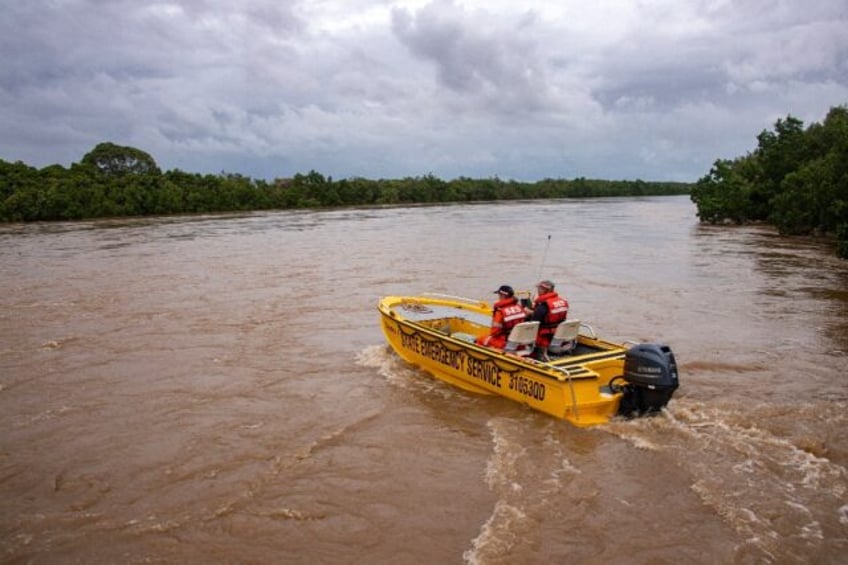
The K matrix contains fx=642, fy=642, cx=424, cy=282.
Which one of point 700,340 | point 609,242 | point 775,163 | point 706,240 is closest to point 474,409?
point 700,340

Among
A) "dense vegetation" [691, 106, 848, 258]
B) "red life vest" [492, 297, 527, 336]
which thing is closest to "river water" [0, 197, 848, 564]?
"red life vest" [492, 297, 527, 336]

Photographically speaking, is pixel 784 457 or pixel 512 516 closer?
pixel 512 516

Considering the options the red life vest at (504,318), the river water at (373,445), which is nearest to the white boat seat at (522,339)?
the red life vest at (504,318)

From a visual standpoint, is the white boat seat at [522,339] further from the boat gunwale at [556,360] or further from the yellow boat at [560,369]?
the boat gunwale at [556,360]

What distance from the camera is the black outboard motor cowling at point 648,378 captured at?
25.8 ft

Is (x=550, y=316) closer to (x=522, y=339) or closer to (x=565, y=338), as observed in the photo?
(x=565, y=338)

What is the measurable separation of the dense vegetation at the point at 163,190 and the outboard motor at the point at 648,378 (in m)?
56.6

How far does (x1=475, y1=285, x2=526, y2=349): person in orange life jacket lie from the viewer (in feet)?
31.1

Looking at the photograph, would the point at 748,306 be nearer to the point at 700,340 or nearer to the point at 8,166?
the point at 700,340

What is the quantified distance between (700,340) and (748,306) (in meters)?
4.45

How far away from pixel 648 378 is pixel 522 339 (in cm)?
183

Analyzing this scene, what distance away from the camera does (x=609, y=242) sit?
3388cm

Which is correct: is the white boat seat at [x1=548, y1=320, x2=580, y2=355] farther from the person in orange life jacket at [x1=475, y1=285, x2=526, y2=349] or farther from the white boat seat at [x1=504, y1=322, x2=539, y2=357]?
the person in orange life jacket at [x1=475, y1=285, x2=526, y2=349]

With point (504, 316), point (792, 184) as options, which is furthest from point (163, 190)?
point (504, 316)
